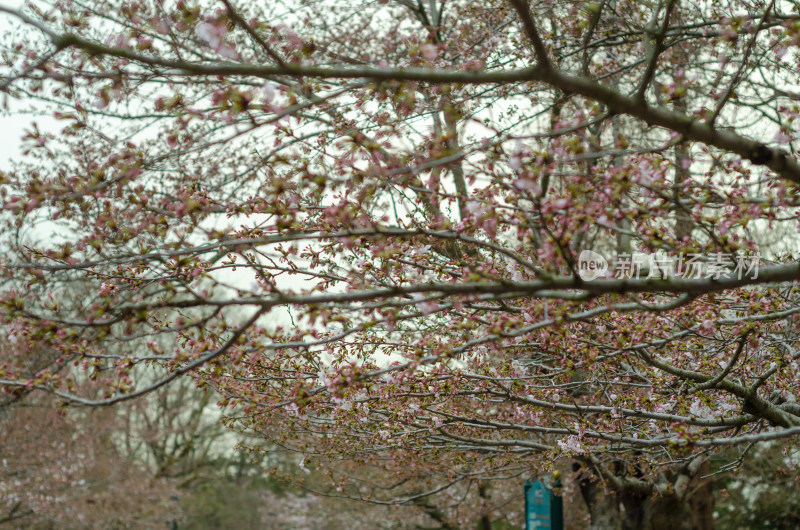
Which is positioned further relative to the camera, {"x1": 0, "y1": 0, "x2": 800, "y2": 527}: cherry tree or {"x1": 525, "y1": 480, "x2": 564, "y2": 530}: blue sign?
{"x1": 525, "y1": 480, "x2": 564, "y2": 530}: blue sign

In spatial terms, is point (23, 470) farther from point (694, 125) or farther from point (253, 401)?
point (694, 125)

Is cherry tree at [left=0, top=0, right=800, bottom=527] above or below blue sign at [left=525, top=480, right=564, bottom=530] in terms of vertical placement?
above

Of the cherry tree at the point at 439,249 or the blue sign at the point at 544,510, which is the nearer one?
the cherry tree at the point at 439,249

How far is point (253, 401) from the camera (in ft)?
13.4

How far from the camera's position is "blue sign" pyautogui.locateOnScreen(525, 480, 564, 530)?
27.6 feet

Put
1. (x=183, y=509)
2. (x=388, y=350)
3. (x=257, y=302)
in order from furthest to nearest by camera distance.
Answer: (x=183, y=509) → (x=388, y=350) → (x=257, y=302)

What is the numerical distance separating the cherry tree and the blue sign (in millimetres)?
824

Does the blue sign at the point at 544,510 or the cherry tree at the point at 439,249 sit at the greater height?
the cherry tree at the point at 439,249

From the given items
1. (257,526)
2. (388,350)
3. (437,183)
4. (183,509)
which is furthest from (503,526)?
(437,183)

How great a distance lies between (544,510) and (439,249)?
5.01m

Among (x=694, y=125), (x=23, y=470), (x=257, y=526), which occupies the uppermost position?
(x=694, y=125)

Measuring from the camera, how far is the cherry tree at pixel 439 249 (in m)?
2.53

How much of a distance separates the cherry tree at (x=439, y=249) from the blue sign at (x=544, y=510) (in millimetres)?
824

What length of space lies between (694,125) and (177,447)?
23247 mm
